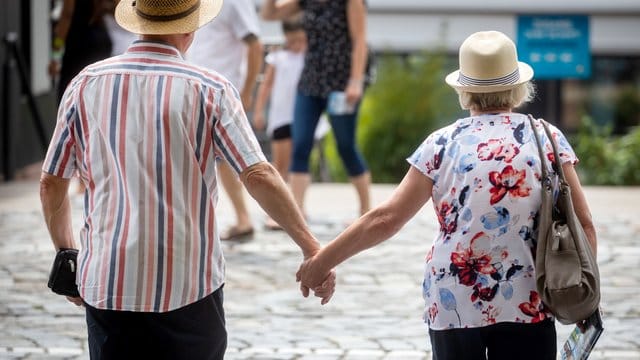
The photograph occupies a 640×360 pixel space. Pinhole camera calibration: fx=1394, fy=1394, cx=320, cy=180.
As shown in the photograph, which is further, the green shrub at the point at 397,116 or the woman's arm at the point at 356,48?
the green shrub at the point at 397,116

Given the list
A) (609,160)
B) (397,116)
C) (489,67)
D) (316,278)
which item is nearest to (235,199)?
(316,278)

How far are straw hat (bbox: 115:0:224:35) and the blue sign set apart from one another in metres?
11.2

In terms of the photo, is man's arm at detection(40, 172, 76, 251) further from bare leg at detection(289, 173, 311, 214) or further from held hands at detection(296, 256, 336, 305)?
bare leg at detection(289, 173, 311, 214)

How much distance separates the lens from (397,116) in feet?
49.8

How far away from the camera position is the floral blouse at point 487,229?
3922 mm

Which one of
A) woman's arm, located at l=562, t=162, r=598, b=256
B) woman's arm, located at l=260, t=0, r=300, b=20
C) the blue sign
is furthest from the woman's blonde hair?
the blue sign

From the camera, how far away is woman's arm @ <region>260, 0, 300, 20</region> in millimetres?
9516

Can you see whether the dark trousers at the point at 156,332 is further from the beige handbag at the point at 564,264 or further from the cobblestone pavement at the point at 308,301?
the cobblestone pavement at the point at 308,301

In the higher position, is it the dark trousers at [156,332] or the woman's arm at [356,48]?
the dark trousers at [156,332]

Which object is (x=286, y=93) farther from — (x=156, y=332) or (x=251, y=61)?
(x=156, y=332)

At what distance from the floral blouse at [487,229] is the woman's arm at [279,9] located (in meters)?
5.62

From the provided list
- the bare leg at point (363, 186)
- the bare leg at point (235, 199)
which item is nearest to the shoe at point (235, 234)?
the bare leg at point (235, 199)

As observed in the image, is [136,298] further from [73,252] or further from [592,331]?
[592,331]

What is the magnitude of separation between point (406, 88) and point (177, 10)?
452 inches
